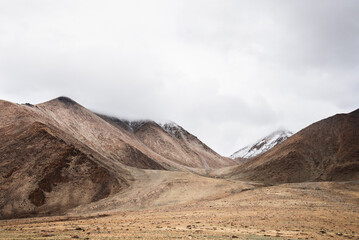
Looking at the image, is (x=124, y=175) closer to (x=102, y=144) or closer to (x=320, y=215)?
(x=102, y=144)

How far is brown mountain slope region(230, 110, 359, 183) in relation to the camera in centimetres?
6328

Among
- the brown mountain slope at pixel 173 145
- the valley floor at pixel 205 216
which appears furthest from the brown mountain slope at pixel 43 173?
the brown mountain slope at pixel 173 145

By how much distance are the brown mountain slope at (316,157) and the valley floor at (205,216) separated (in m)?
18.6

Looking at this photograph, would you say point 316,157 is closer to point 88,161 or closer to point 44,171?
point 88,161

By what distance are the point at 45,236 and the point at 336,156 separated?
70690 mm

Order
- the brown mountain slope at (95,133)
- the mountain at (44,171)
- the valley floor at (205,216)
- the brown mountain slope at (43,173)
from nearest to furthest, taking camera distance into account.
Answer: the valley floor at (205,216) → the brown mountain slope at (43,173) → the mountain at (44,171) → the brown mountain slope at (95,133)

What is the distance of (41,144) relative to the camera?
176 ft

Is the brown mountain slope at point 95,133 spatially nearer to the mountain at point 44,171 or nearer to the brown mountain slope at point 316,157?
the mountain at point 44,171

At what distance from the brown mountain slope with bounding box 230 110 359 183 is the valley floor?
18.6 meters

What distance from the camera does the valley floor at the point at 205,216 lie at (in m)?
17.2

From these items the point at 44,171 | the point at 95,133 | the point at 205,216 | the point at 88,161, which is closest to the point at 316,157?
the point at 205,216

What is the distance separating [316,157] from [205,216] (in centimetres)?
5698

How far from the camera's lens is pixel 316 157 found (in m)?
71.3

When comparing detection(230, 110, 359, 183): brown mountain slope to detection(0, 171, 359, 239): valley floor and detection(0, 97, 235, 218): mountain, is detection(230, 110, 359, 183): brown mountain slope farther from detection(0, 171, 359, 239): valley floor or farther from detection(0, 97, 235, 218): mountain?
detection(0, 97, 235, 218): mountain
